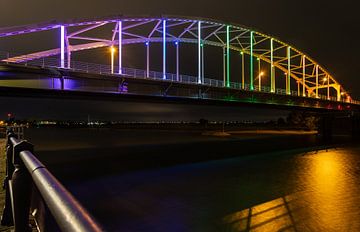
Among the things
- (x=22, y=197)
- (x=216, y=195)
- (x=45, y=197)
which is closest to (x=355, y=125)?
(x=216, y=195)

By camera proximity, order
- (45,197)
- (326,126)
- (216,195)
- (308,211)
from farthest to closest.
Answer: (326,126) → (216,195) → (308,211) → (45,197)

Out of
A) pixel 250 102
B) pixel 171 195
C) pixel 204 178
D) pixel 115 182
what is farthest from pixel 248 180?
pixel 250 102

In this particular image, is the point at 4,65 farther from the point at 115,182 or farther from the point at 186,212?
the point at 186,212

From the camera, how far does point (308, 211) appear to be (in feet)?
50.0

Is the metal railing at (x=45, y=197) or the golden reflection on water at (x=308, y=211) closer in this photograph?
the metal railing at (x=45, y=197)

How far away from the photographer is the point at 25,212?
2732 mm

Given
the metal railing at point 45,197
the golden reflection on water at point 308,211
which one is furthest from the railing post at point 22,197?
the golden reflection on water at point 308,211

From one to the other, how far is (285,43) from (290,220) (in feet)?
285

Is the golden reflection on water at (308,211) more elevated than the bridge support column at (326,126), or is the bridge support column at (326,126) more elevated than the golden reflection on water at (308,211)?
the bridge support column at (326,126)

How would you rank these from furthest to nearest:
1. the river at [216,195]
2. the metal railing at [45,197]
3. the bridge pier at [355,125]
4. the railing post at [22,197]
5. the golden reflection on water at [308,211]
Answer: the bridge pier at [355,125] → the river at [216,195] → the golden reflection on water at [308,211] → the railing post at [22,197] → the metal railing at [45,197]

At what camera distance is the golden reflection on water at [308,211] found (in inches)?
512

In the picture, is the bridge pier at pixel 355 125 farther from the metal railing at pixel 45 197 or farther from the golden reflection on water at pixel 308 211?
the metal railing at pixel 45 197

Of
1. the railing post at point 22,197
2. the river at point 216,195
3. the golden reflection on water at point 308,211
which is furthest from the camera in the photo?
the river at point 216,195

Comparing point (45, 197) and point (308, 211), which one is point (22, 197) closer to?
point (45, 197)
